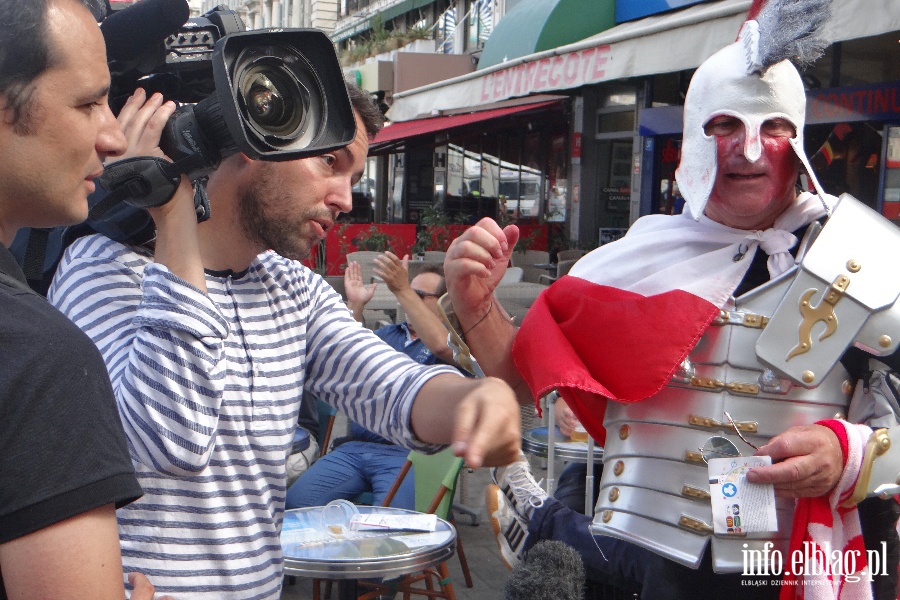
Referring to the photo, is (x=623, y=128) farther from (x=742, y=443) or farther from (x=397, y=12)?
(x=397, y=12)

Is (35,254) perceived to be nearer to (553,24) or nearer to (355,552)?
(355,552)

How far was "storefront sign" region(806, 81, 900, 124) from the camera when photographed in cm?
613

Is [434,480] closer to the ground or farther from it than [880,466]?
closer to the ground

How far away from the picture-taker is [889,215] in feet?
21.1

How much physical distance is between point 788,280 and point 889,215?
16.6ft

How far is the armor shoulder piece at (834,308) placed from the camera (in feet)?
6.52

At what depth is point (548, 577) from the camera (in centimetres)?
163

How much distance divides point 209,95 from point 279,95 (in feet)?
0.40

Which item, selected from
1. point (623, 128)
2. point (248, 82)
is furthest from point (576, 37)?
point (248, 82)

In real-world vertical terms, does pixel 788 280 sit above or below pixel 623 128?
below

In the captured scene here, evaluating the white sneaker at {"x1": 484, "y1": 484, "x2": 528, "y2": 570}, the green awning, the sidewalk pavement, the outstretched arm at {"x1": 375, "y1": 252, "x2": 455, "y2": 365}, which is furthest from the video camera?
the green awning

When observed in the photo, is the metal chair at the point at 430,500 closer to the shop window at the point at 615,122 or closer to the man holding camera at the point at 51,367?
the man holding camera at the point at 51,367

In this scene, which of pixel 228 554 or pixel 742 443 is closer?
pixel 228 554

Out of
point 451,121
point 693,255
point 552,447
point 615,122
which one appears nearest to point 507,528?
point 552,447
